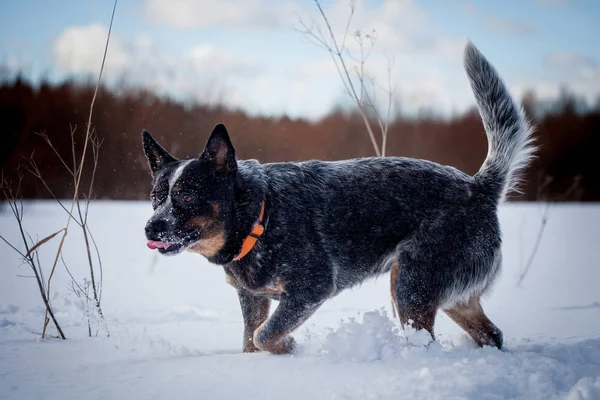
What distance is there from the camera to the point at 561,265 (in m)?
8.83

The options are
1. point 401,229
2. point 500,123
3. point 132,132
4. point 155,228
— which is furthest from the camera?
point 132,132

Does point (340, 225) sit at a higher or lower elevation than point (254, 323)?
higher

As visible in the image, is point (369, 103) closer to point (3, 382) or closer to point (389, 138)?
point (389, 138)

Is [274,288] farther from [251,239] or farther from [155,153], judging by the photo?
[155,153]

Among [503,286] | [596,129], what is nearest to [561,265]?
[503,286]

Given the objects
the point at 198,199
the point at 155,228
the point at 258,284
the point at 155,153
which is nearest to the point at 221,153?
the point at 198,199

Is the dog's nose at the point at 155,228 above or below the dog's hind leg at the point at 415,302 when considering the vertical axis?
above

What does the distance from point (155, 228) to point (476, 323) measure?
7.86 feet

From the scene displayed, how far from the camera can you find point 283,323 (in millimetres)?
3154

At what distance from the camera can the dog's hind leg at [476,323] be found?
3.49 metres

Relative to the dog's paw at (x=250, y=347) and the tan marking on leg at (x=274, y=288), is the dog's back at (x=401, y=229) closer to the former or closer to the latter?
the tan marking on leg at (x=274, y=288)

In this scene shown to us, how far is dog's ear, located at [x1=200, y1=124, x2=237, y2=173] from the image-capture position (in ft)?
10.6

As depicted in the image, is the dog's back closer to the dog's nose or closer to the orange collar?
the orange collar

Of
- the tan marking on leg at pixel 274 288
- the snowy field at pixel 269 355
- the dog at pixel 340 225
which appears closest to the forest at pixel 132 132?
the snowy field at pixel 269 355
